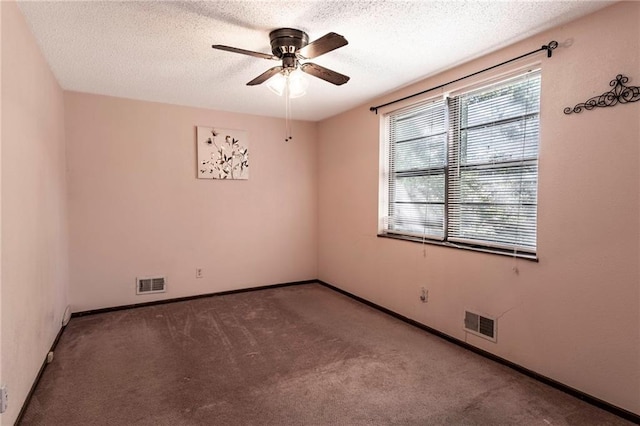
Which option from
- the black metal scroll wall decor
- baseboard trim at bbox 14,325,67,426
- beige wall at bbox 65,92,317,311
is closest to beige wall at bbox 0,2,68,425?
baseboard trim at bbox 14,325,67,426

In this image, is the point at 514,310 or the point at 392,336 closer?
the point at 514,310

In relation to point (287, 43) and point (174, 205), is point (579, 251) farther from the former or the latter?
point (174, 205)

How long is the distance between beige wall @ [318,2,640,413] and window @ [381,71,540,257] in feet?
0.46

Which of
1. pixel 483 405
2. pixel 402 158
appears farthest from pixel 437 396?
pixel 402 158

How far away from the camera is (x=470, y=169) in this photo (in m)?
2.99

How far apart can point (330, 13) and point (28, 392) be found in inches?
118

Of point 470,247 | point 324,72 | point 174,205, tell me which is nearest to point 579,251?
point 470,247

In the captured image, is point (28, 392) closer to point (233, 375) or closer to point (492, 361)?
point (233, 375)

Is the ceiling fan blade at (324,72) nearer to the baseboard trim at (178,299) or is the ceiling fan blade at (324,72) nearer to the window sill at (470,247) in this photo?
the window sill at (470,247)

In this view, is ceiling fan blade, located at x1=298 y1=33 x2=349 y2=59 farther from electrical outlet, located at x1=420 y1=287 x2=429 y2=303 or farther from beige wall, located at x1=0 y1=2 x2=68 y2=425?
electrical outlet, located at x1=420 y1=287 x2=429 y2=303

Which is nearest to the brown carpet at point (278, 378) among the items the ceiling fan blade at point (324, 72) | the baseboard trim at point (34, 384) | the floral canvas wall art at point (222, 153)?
the baseboard trim at point (34, 384)

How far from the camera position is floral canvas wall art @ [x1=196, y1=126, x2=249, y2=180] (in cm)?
436

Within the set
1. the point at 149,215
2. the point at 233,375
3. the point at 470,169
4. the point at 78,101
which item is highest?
the point at 78,101

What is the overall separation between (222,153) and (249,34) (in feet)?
7.42
